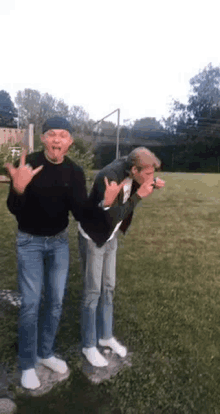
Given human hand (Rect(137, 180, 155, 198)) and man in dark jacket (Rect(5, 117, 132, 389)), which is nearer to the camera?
man in dark jacket (Rect(5, 117, 132, 389))

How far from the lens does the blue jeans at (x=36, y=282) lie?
2613 mm

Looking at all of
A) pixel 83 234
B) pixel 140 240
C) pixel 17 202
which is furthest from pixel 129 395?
pixel 140 240

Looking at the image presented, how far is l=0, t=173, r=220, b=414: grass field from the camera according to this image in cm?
284

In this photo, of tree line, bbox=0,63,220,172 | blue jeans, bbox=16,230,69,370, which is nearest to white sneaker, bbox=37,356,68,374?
blue jeans, bbox=16,230,69,370

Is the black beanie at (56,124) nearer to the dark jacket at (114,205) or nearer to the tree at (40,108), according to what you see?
the dark jacket at (114,205)

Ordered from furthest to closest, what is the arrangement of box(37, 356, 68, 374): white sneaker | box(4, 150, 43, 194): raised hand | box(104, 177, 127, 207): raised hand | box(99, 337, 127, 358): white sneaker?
box(99, 337, 127, 358): white sneaker < box(37, 356, 68, 374): white sneaker < box(104, 177, 127, 207): raised hand < box(4, 150, 43, 194): raised hand

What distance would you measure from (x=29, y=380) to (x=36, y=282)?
31.5 inches

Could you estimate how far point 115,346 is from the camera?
3369mm

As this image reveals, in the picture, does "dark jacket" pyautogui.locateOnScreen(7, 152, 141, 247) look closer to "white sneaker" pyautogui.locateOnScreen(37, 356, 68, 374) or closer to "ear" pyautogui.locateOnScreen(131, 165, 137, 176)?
"ear" pyautogui.locateOnScreen(131, 165, 137, 176)

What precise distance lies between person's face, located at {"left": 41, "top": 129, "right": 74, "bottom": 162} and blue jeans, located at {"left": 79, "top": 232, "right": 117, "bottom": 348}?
72 centimetres

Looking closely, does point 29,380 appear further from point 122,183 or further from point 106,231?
point 122,183

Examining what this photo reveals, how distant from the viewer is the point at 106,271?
10.0 feet

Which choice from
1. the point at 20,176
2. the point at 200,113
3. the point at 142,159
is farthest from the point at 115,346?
the point at 200,113

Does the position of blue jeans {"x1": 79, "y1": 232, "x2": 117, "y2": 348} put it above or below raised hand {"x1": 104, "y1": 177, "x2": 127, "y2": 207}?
below
